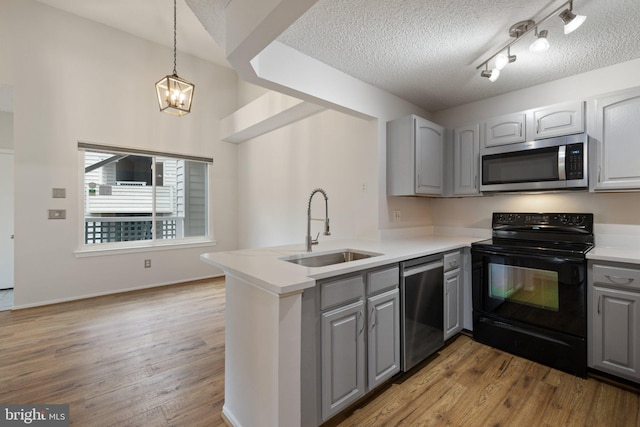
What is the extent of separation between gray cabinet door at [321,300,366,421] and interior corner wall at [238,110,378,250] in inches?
33.0

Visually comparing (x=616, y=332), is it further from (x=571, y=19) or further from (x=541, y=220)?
(x=571, y=19)

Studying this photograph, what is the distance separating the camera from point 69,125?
3.65m

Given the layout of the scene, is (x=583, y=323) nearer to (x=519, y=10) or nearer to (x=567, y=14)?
(x=567, y=14)

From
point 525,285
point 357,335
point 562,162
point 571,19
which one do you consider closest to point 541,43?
point 571,19

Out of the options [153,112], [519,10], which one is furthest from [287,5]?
[153,112]

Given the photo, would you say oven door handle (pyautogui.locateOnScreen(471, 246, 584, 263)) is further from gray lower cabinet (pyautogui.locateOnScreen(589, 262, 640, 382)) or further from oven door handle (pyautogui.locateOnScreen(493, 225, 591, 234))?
oven door handle (pyautogui.locateOnScreen(493, 225, 591, 234))

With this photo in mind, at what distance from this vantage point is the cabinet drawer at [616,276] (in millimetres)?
1848

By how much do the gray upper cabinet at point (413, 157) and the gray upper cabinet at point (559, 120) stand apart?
0.82 meters

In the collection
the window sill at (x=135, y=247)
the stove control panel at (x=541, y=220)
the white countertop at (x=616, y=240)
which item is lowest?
the window sill at (x=135, y=247)

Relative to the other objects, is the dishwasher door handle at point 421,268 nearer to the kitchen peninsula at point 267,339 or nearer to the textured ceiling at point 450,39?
the kitchen peninsula at point 267,339

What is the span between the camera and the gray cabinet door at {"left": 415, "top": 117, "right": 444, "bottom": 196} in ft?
9.08

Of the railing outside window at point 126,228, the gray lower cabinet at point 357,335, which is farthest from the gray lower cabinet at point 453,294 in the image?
the railing outside window at point 126,228

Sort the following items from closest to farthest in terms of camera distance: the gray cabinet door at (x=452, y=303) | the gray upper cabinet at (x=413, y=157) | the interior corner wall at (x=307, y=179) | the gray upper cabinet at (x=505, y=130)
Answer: the gray cabinet door at (x=452, y=303), the gray upper cabinet at (x=505, y=130), the gray upper cabinet at (x=413, y=157), the interior corner wall at (x=307, y=179)

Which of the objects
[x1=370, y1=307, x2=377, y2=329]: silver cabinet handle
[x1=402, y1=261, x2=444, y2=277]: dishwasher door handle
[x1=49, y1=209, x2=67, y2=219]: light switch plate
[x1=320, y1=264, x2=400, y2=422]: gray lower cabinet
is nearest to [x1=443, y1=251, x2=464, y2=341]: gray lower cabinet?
[x1=402, y1=261, x2=444, y2=277]: dishwasher door handle
